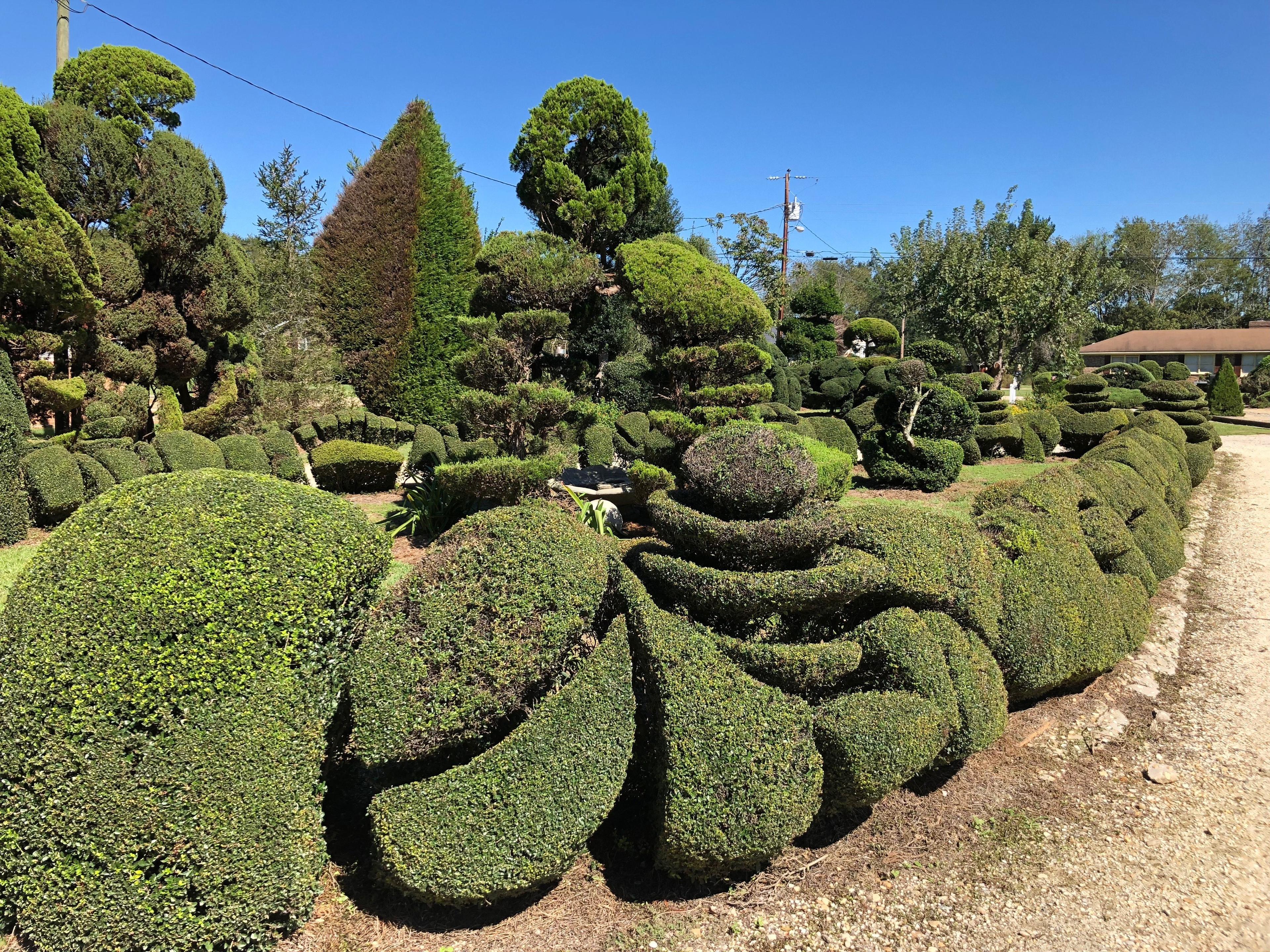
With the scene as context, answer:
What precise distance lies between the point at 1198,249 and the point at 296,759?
233ft

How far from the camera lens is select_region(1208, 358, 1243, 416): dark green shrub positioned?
25250 millimetres

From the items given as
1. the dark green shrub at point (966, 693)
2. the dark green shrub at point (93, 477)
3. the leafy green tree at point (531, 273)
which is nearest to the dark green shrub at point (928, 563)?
the dark green shrub at point (966, 693)

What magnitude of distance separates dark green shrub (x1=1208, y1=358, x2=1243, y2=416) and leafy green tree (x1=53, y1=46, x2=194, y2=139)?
30.6m

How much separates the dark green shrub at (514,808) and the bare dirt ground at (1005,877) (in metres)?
0.26

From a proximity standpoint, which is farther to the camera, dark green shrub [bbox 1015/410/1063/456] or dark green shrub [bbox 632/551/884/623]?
dark green shrub [bbox 1015/410/1063/456]

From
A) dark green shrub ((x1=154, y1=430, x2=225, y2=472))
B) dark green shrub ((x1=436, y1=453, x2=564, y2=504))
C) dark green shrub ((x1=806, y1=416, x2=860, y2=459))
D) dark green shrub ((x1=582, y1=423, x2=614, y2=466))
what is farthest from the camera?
dark green shrub ((x1=806, y1=416, x2=860, y2=459))

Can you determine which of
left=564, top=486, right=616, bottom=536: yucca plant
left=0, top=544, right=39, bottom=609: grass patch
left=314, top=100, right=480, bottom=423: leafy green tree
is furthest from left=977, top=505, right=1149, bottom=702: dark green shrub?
left=314, top=100, right=480, bottom=423: leafy green tree

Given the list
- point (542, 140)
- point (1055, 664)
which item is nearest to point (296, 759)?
point (1055, 664)

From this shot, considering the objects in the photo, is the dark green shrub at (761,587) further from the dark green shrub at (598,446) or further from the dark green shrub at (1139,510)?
the dark green shrub at (598,446)

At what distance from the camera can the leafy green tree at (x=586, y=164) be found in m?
13.3

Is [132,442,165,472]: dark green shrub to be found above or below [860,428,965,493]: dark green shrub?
above

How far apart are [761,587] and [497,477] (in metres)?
4.83

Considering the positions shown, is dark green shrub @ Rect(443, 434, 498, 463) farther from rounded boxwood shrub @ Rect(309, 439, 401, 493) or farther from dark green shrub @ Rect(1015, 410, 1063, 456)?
dark green shrub @ Rect(1015, 410, 1063, 456)

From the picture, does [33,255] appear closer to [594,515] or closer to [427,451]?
[427,451]
